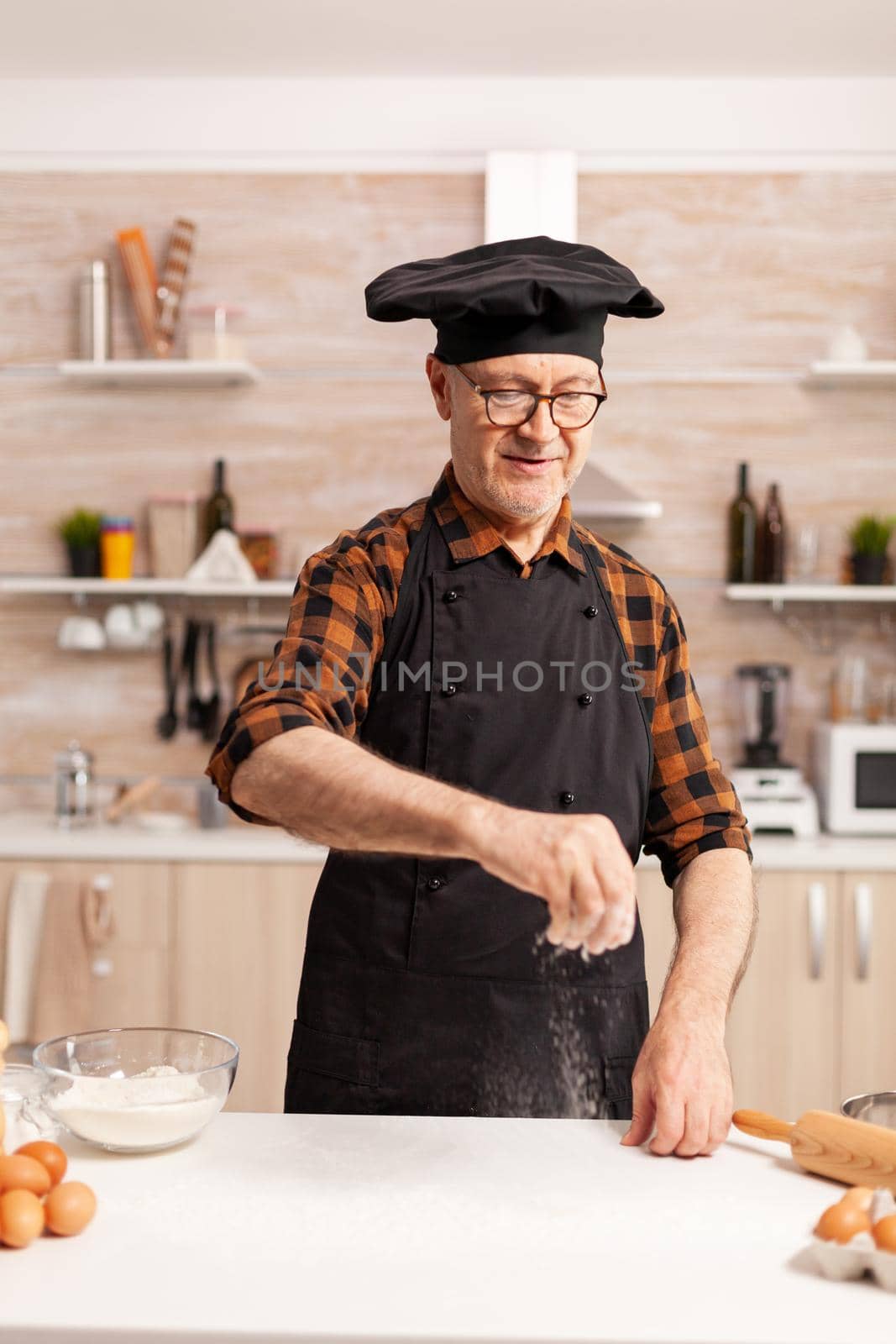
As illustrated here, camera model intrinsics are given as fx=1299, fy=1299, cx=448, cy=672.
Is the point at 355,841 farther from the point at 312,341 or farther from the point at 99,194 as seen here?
the point at 99,194

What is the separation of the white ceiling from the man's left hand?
2586 mm

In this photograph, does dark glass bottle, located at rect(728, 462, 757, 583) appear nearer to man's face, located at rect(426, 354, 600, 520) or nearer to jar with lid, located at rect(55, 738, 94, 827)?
jar with lid, located at rect(55, 738, 94, 827)

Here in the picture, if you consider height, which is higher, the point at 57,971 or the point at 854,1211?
the point at 854,1211

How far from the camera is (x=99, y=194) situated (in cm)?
370

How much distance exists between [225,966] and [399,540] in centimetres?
183

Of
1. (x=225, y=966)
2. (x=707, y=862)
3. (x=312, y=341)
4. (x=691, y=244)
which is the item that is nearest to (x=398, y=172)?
(x=312, y=341)

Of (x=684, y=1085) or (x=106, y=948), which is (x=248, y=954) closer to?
(x=106, y=948)

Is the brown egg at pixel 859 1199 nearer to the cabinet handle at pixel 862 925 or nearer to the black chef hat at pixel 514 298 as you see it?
the black chef hat at pixel 514 298

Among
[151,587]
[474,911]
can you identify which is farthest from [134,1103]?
[151,587]

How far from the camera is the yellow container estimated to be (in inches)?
143

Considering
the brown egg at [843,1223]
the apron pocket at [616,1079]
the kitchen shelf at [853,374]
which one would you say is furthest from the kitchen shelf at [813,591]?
the brown egg at [843,1223]

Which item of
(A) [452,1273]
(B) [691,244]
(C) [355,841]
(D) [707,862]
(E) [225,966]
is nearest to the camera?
(A) [452,1273]

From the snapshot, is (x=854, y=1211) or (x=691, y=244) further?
(x=691, y=244)

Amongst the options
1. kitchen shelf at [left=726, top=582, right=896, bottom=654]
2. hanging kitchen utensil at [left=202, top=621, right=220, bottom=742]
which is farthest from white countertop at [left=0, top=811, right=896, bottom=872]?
kitchen shelf at [left=726, top=582, right=896, bottom=654]
